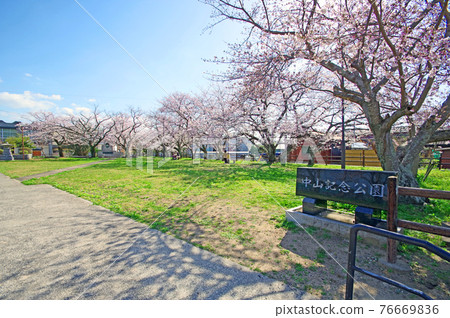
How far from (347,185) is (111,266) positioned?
3925mm

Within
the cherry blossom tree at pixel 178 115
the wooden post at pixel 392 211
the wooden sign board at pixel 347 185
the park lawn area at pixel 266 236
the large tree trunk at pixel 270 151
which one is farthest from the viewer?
the cherry blossom tree at pixel 178 115

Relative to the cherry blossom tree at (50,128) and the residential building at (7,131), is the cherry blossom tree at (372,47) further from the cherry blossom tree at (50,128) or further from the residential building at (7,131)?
the residential building at (7,131)

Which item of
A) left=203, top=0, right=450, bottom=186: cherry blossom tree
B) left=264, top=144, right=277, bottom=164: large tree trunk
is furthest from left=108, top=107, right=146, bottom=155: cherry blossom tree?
left=203, top=0, right=450, bottom=186: cherry blossom tree

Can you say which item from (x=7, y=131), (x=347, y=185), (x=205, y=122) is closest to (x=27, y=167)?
(x=205, y=122)

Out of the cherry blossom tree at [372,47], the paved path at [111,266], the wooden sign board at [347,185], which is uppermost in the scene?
the cherry blossom tree at [372,47]

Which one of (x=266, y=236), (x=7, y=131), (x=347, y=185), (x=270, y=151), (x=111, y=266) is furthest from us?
(x=7, y=131)

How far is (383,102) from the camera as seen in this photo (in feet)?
32.7

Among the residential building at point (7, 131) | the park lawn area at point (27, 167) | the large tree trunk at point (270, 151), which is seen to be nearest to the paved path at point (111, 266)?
the park lawn area at point (27, 167)

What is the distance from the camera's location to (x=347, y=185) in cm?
385

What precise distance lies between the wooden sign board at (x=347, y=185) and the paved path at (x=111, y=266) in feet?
7.40

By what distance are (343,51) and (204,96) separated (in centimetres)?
2206

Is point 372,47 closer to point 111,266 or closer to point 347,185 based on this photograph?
point 347,185

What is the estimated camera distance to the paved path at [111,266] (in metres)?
2.22
